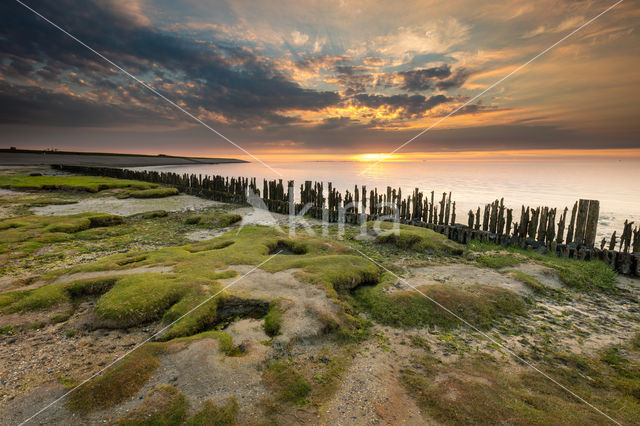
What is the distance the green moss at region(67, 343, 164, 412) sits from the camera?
315 cm

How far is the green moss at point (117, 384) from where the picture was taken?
3.15 metres

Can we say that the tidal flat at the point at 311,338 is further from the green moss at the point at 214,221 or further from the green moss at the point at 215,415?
the green moss at the point at 214,221

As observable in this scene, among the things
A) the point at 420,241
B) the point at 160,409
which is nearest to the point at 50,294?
the point at 160,409

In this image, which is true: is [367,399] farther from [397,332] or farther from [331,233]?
[331,233]

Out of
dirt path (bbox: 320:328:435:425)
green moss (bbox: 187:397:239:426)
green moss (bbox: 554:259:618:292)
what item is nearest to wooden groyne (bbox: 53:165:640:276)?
green moss (bbox: 554:259:618:292)

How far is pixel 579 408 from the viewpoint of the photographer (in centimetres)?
334

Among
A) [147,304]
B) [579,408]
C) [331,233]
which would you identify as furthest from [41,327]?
[331,233]

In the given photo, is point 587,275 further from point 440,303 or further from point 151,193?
point 151,193

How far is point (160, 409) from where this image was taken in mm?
3041

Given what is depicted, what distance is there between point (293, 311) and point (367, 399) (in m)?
1.93

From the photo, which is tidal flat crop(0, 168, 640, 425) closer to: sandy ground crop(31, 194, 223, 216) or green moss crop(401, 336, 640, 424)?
green moss crop(401, 336, 640, 424)

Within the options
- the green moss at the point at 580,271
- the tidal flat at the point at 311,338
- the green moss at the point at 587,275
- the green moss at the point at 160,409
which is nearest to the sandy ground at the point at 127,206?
the tidal flat at the point at 311,338

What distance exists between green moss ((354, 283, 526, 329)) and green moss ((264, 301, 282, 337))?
1770mm

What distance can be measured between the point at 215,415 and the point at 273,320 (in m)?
1.83
